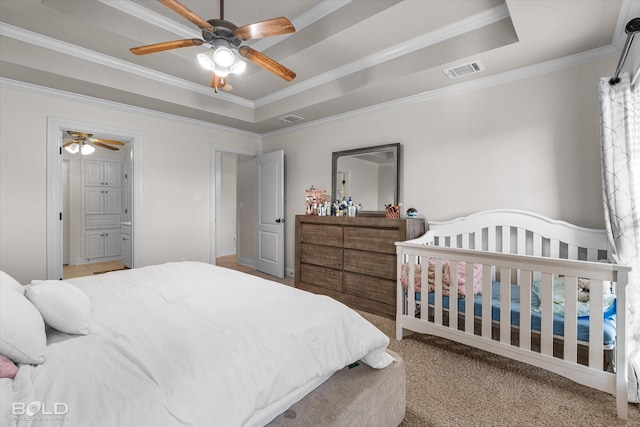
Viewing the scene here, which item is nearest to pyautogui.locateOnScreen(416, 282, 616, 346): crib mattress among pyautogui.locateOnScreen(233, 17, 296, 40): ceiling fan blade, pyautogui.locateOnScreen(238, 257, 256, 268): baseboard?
pyautogui.locateOnScreen(233, 17, 296, 40): ceiling fan blade

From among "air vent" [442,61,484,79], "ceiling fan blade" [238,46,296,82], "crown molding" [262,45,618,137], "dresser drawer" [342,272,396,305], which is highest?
"air vent" [442,61,484,79]

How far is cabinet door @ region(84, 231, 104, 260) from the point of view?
547 cm

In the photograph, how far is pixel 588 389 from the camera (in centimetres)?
184

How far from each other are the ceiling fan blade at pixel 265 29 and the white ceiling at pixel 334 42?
0.64 metres

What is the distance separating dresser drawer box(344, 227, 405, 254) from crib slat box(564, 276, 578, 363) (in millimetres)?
1353

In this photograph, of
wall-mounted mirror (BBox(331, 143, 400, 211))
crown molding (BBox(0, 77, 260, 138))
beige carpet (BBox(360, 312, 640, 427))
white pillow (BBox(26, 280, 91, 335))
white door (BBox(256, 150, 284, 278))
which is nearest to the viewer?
white pillow (BBox(26, 280, 91, 335))

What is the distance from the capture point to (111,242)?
5781 millimetres

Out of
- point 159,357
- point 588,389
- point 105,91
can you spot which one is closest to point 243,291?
point 159,357

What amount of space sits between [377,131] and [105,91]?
3056mm

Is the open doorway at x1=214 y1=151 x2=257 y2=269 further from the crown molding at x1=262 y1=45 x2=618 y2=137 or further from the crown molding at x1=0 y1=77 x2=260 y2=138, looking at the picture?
the crown molding at x1=262 y1=45 x2=618 y2=137

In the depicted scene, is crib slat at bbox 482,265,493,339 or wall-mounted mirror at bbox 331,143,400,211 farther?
wall-mounted mirror at bbox 331,143,400,211

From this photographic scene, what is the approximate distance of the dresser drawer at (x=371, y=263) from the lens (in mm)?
3000

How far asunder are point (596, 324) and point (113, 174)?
7.20m

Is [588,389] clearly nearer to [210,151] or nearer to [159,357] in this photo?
[159,357]
